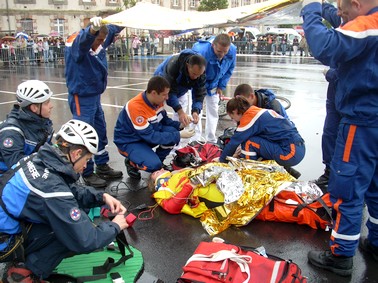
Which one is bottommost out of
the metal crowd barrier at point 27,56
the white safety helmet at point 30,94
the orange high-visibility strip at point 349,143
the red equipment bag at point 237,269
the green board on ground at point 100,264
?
the green board on ground at point 100,264

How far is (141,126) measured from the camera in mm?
5082

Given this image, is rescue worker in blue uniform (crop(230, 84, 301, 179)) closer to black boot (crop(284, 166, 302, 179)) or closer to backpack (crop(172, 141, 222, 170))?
black boot (crop(284, 166, 302, 179))

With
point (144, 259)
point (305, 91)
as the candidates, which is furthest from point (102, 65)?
point (305, 91)

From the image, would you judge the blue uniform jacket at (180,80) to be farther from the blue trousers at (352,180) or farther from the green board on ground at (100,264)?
the blue trousers at (352,180)

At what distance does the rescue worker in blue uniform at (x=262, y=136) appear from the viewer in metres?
4.89

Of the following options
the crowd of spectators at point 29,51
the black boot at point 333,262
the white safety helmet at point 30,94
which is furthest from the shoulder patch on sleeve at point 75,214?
the crowd of spectators at point 29,51

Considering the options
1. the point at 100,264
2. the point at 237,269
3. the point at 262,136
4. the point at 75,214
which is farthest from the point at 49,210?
the point at 262,136

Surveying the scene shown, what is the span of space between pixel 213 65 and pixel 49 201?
14.9 ft

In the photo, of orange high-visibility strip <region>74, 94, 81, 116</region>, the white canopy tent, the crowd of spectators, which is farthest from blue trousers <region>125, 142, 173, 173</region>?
the crowd of spectators

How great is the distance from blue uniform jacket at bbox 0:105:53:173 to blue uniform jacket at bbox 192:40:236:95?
10.7ft

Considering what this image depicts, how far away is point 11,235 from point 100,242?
63 cm

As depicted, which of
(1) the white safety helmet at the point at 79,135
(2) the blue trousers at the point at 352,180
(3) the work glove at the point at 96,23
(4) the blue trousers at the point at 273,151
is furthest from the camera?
(4) the blue trousers at the point at 273,151

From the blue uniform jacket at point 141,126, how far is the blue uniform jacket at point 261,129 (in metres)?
0.89

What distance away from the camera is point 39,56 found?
26.3 metres
